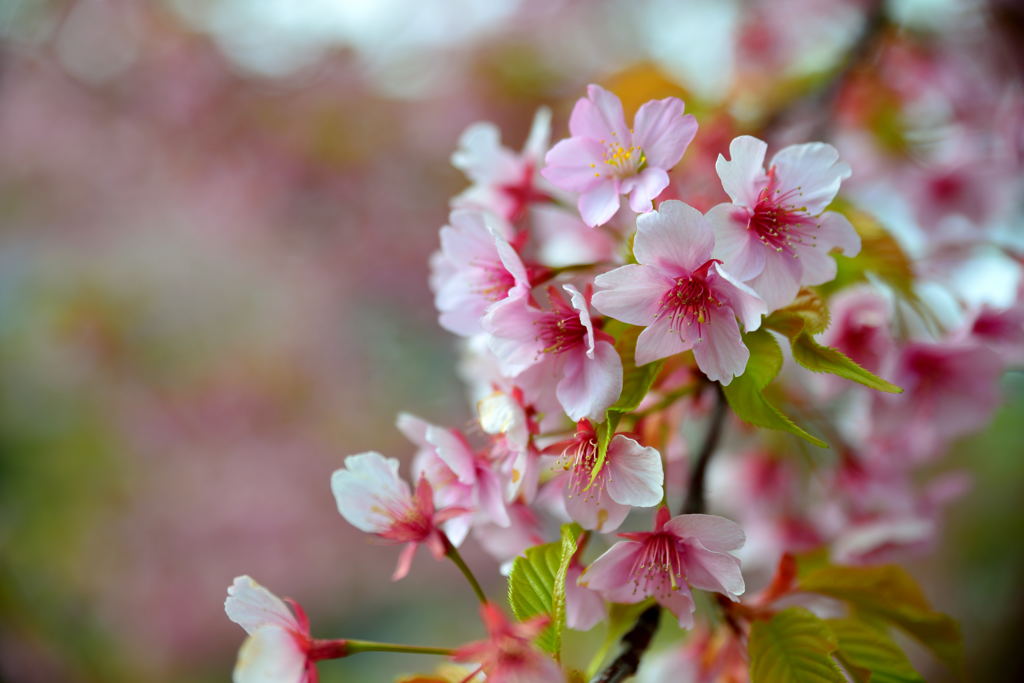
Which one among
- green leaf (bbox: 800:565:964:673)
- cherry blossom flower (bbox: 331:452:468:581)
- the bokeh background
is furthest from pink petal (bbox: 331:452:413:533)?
the bokeh background

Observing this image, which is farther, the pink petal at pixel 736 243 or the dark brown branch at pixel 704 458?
the dark brown branch at pixel 704 458

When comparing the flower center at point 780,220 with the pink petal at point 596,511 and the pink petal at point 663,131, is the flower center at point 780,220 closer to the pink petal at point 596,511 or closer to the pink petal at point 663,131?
the pink petal at point 663,131

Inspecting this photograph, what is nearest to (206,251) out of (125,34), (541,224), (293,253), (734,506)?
(293,253)

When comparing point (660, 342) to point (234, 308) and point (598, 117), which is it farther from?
point (234, 308)

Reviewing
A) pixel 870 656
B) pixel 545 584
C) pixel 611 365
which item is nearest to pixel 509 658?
pixel 545 584

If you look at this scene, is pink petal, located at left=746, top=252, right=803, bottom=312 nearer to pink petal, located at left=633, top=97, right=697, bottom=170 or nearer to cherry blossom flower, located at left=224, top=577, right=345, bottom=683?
pink petal, located at left=633, top=97, right=697, bottom=170

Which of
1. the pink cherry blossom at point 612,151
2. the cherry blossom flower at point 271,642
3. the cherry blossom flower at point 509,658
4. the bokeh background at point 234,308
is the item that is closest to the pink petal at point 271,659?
the cherry blossom flower at point 271,642
